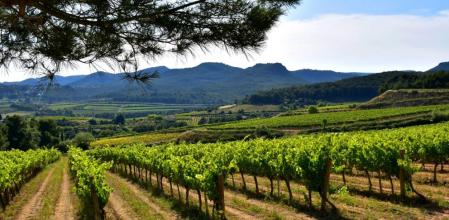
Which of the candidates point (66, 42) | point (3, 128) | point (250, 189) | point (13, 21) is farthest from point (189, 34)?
point (3, 128)

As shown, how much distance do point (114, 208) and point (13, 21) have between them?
1250 cm

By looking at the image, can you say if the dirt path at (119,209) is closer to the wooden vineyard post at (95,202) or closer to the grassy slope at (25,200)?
the wooden vineyard post at (95,202)

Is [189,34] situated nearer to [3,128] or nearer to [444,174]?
[444,174]

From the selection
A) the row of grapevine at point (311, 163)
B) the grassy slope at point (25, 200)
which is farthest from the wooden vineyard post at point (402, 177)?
the grassy slope at point (25, 200)

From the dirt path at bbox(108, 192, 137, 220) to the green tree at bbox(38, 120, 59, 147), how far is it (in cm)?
7880

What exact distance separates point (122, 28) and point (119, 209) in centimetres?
1230

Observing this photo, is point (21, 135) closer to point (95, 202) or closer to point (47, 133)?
point (47, 133)

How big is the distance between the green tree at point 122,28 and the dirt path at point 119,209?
9.51 meters

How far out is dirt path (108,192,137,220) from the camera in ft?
59.5

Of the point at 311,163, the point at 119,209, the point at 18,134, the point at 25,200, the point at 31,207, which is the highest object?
the point at 311,163

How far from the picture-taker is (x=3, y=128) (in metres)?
84.4

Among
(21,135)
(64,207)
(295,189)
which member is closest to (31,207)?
(64,207)

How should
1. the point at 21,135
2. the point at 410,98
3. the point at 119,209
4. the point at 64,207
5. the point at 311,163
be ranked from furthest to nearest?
the point at 410,98 < the point at 21,135 < the point at 64,207 < the point at 119,209 < the point at 311,163

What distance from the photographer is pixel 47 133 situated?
9769 centimetres
